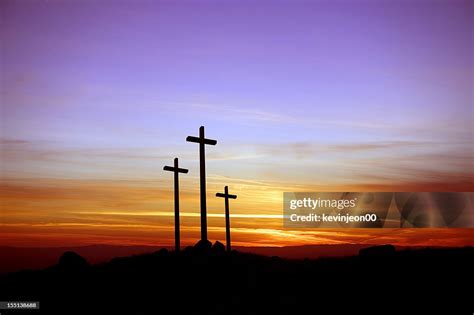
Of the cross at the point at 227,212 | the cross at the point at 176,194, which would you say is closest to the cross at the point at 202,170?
the cross at the point at 176,194

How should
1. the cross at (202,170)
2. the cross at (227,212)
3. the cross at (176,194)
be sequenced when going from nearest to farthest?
the cross at (202,170), the cross at (176,194), the cross at (227,212)

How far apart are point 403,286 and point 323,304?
4.05m

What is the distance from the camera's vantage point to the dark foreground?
1666 centimetres

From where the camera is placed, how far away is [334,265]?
24.8 meters

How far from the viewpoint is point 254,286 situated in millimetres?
19906

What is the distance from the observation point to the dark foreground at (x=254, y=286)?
656 inches

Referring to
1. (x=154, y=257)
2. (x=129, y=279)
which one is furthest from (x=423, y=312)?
(x=154, y=257)

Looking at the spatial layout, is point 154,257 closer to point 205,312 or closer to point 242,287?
point 242,287

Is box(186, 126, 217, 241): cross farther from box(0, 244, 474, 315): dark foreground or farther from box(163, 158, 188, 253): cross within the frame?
box(163, 158, 188, 253): cross

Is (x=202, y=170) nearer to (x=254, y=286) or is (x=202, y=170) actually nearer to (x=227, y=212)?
(x=254, y=286)

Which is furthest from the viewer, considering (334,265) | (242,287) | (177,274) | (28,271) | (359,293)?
(28,271)

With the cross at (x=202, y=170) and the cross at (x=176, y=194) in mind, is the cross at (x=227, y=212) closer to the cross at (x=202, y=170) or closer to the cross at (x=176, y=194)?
the cross at (x=176, y=194)

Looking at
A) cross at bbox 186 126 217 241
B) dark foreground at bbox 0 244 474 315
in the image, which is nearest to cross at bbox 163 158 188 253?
dark foreground at bbox 0 244 474 315

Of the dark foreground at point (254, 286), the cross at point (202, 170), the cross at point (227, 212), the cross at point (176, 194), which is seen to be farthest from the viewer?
the cross at point (227, 212)
